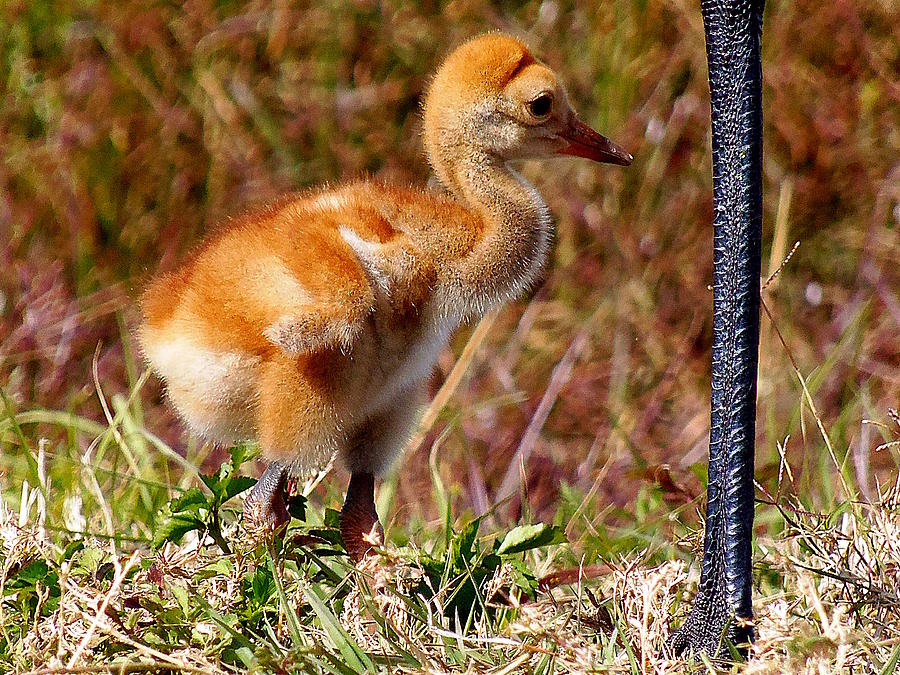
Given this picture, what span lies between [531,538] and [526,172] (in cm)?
223

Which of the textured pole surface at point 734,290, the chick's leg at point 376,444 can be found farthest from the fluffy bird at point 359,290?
the textured pole surface at point 734,290

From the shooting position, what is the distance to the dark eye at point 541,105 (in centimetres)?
205

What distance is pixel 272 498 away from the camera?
199 cm

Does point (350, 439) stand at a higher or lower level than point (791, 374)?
higher

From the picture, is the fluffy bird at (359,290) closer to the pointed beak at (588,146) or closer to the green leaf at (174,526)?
the pointed beak at (588,146)

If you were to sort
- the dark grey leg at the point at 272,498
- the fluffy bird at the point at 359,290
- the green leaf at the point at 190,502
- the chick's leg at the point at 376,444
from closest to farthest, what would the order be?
the green leaf at the point at 190,502, the fluffy bird at the point at 359,290, the dark grey leg at the point at 272,498, the chick's leg at the point at 376,444

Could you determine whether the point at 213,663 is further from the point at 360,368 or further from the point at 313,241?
the point at 313,241

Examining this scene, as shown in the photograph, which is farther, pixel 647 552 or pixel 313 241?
pixel 647 552

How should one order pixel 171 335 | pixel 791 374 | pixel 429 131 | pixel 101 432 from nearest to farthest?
pixel 171 335, pixel 429 131, pixel 101 432, pixel 791 374

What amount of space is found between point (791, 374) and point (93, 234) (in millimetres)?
2109

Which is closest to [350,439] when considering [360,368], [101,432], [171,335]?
[360,368]

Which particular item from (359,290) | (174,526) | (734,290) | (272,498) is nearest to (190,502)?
(174,526)

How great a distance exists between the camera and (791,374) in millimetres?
3457

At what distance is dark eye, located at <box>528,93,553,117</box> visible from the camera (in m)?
2.05
